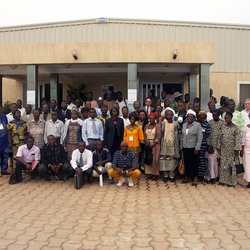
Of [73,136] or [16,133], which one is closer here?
[73,136]

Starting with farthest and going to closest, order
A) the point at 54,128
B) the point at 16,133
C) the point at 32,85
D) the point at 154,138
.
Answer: the point at 32,85 → the point at 16,133 → the point at 54,128 → the point at 154,138

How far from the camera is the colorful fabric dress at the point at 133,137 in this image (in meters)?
7.11

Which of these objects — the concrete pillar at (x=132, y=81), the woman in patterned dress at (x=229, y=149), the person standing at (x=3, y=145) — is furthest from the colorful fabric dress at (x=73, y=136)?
the woman in patterned dress at (x=229, y=149)

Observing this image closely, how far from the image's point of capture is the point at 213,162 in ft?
22.9

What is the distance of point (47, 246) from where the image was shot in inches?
149

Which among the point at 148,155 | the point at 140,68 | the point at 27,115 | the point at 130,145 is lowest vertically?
the point at 148,155

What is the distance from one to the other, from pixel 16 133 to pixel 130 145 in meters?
2.69

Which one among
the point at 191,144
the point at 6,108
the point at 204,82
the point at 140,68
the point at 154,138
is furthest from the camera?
the point at 6,108

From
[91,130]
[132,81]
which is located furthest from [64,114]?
[132,81]

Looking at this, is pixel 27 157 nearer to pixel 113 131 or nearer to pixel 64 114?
pixel 64 114

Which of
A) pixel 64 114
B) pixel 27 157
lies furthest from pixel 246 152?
pixel 27 157

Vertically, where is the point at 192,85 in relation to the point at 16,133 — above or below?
above

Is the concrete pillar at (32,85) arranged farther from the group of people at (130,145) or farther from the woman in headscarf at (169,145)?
the woman in headscarf at (169,145)

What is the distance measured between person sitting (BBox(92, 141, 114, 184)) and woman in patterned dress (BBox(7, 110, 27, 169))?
1.86 m
